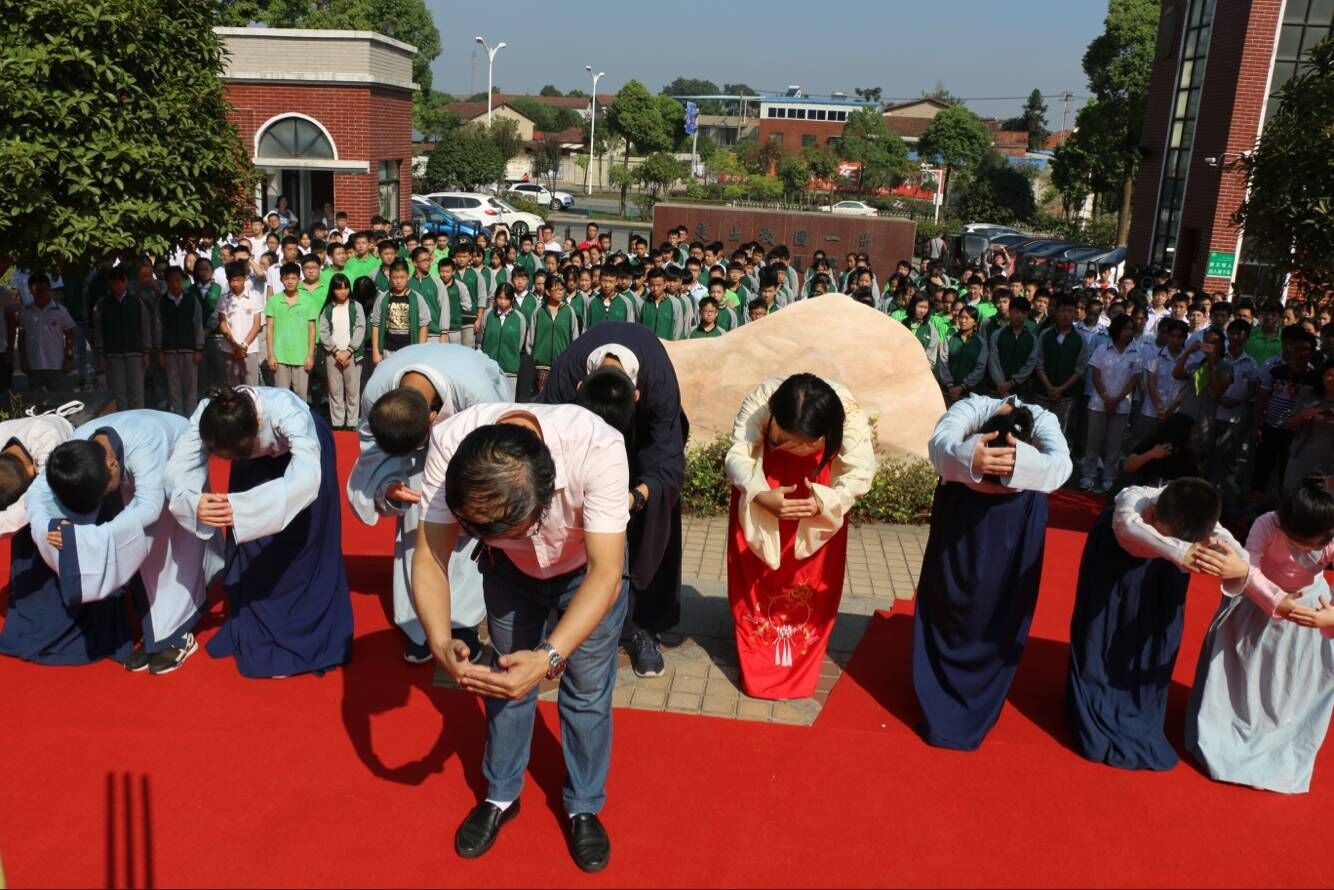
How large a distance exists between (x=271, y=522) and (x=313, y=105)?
55.0 feet

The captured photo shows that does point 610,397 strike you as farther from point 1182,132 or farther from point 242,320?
point 1182,132

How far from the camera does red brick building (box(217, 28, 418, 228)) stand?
19.1 m

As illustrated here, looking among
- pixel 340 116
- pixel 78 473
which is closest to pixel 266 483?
pixel 78 473

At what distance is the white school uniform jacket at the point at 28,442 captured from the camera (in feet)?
14.8

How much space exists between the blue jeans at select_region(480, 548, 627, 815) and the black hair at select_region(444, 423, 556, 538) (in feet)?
1.76

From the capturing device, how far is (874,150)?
49.7 m

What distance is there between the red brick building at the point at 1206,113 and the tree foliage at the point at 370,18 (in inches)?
712

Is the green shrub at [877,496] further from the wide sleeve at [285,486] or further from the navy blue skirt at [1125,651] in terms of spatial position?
the wide sleeve at [285,486]

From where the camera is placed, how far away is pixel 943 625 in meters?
4.35

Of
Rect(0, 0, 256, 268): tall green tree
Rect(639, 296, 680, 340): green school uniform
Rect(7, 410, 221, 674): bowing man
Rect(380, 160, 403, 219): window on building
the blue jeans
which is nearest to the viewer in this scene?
the blue jeans

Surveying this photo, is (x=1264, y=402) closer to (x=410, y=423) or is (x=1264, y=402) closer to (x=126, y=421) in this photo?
(x=410, y=423)

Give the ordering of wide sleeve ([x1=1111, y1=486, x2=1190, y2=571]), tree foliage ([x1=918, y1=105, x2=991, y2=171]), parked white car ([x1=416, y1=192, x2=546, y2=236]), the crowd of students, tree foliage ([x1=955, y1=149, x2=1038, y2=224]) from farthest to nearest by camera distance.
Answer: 1. tree foliage ([x1=918, y1=105, x2=991, y2=171])
2. tree foliage ([x1=955, y1=149, x2=1038, y2=224])
3. parked white car ([x1=416, y1=192, x2=546, y2=236])
4. wide sleeve ([x1=1111, y1=486, x2=1190, y2=571])
5. the crowd of students

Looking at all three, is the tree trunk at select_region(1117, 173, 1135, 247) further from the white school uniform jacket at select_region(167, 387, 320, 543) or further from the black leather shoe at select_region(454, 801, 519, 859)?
the black leather shoe at select_region(454, 801, 519, 859)

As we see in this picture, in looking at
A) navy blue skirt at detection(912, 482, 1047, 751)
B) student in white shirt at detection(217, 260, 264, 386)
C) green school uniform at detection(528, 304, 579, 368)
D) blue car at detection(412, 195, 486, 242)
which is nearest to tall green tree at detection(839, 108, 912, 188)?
blue car at detection(412, 195, 486, 242)
